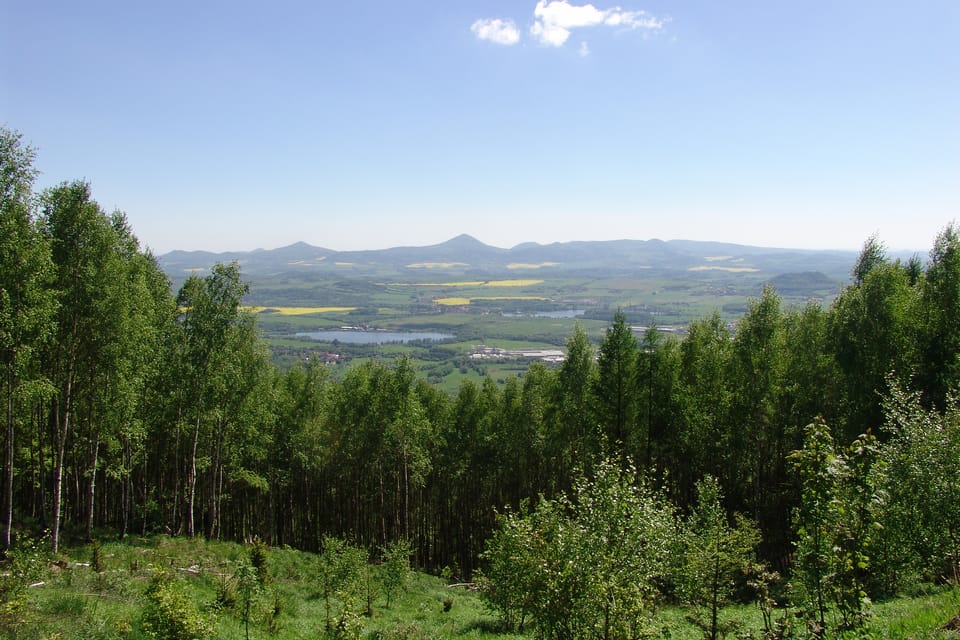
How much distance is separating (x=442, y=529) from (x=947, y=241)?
131 feet

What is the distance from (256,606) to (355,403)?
2187 centimetres

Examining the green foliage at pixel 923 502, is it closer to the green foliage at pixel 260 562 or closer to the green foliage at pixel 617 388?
the green foliage at pixel 617 388

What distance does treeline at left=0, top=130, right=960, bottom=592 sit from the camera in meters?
20.8

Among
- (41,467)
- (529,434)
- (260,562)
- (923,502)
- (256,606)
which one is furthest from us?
(529,434)

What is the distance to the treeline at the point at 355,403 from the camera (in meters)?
20.8

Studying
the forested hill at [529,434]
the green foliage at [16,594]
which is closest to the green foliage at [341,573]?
the forested hill at [529,434]

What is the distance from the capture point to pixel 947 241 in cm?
2958

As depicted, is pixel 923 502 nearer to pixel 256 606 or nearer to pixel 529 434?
pixel 256 606

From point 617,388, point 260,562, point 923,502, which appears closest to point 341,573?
point 260,562

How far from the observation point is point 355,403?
128ft

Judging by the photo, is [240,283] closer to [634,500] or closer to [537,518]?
[537,518]

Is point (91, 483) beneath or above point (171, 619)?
beneath

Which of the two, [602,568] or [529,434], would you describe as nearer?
[602,568]

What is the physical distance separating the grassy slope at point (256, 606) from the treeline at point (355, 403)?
10.3 ft
